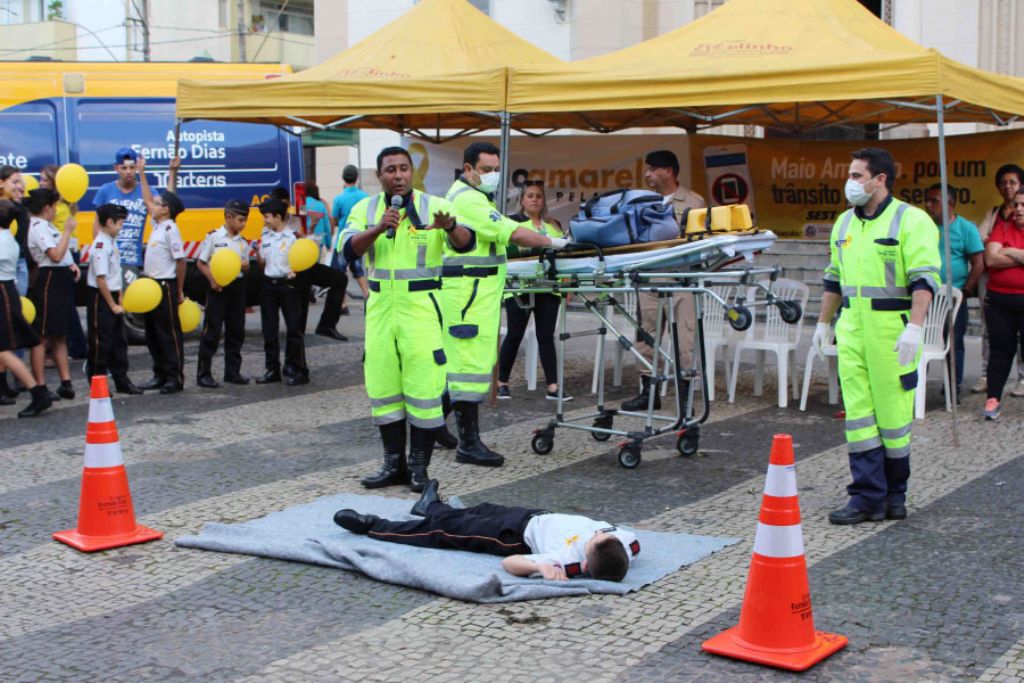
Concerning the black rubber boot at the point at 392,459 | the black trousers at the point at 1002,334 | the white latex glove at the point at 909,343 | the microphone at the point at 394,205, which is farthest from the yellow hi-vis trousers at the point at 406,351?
the black trousers at the point at 1002,334

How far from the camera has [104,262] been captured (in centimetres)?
1013

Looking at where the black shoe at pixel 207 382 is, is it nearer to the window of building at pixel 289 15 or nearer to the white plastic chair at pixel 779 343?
the white plastic chair at pixel 779 343

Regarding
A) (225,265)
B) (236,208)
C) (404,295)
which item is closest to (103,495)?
(404,295)

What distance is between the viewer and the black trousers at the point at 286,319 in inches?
438

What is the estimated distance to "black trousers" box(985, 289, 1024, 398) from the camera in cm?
933

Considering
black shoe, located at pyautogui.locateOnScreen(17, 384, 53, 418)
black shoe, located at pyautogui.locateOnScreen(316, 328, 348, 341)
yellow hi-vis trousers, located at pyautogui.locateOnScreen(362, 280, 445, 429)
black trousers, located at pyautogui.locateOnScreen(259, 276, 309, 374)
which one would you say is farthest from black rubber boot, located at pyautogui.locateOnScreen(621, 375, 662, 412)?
black shoe, located at pyautogui.locateOnScreen(316, 328, 348, 341)

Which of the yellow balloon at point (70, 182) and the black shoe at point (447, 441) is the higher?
the yellow balloon at point (70, 182)

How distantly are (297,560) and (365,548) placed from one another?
13.0 inches

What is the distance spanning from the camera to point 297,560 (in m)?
5.77

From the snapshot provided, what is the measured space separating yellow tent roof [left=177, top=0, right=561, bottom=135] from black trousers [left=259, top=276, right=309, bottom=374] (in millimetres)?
1527

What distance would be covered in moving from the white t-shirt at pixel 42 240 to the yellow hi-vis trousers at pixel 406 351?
4.27 m

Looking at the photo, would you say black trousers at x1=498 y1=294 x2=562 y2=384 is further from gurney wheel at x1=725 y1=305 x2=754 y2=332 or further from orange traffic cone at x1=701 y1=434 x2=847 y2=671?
orange traffic cone at x1=701 y1=434 x2=847 y2=671

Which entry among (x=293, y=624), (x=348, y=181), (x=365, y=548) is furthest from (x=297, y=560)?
(x=348, y=181)

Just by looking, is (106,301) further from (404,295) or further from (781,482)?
(781,482)
